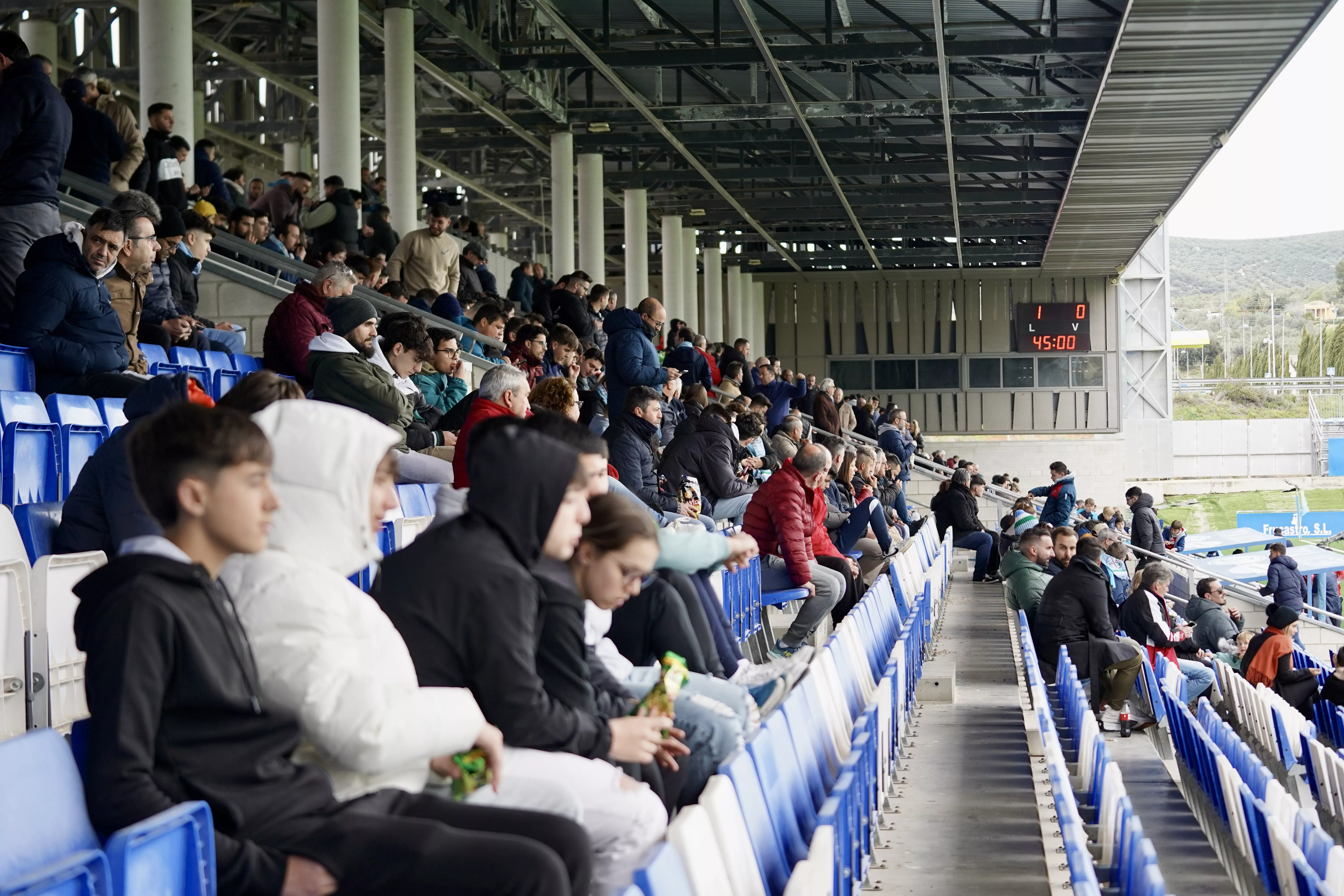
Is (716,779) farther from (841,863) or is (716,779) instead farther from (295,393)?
(295,393)

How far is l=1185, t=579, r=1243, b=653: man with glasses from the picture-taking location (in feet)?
46.7

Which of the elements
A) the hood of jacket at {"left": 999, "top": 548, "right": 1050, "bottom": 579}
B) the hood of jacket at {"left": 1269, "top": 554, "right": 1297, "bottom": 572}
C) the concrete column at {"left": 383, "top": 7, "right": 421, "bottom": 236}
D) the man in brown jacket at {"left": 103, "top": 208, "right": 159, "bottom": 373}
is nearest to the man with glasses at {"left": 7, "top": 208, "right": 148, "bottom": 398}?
the man in brown jacket at {"left": 103, "top": 208, "right": 159, "bottom": 373}

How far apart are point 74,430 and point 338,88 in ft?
30.4

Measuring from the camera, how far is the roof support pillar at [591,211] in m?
20.7

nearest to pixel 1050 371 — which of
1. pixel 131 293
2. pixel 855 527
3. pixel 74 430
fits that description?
pixel 855 527

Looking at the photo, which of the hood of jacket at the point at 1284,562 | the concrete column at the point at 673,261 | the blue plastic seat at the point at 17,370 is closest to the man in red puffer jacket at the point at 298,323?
the blue plastic seat at the point at 17,370

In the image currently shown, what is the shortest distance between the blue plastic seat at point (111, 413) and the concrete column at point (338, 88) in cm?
836

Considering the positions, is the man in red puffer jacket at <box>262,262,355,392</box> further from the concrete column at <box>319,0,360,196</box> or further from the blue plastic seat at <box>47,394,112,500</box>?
the concrete column at <box>319,0,360,196</box>

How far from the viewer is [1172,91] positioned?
14609 mm

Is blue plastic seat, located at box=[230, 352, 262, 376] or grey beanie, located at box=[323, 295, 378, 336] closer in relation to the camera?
grey beanie, located at box=[323, 295, 378, 336]

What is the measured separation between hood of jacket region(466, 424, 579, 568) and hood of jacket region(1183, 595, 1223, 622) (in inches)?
525

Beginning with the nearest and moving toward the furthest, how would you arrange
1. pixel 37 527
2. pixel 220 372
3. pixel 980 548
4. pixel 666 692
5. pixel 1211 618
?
pixel 666 692 → pixel 37 527 → pixel 220 372 → pixel 1211 618 → pixel 980 548

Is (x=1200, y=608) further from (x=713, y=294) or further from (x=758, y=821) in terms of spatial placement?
(x=713, y=294)

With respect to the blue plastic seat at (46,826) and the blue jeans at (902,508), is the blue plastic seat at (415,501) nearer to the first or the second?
the blue plastic seat at (46,826)
